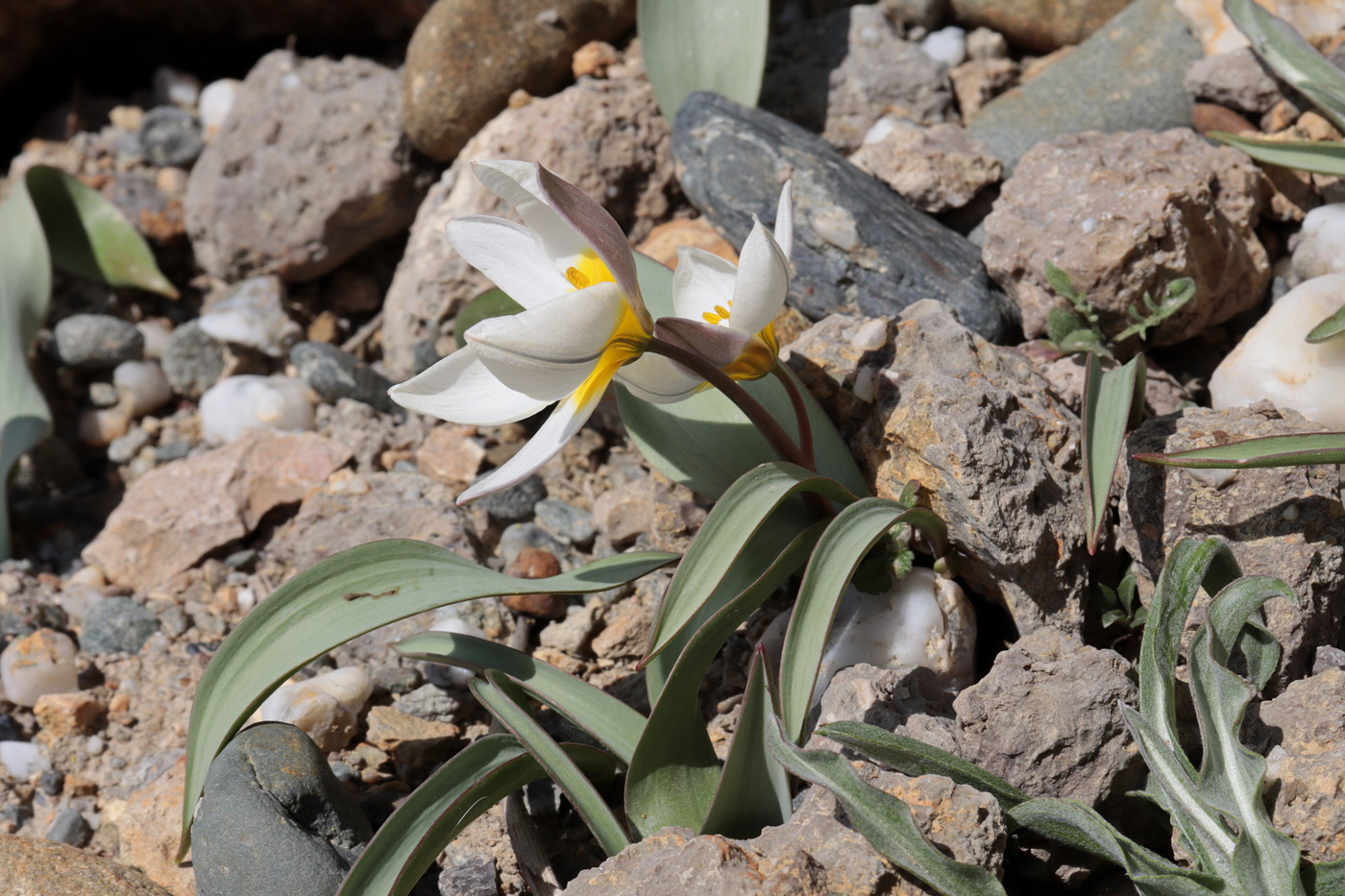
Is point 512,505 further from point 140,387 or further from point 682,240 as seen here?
point 140,387

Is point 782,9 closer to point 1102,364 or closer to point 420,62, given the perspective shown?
point 420,62

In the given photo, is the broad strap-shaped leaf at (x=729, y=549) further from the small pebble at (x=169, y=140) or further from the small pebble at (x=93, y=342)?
the small pebble at (x=169, y=140)

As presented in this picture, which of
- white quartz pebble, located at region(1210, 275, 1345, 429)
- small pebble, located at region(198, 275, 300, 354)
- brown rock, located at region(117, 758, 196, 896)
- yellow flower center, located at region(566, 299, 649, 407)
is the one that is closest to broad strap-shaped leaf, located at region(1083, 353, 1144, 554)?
white quartz pebble, located at region(1210, 275, 1345, 429)

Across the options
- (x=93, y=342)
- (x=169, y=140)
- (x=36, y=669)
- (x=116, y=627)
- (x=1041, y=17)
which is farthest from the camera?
(x=169, y=140)

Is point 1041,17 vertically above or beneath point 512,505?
above

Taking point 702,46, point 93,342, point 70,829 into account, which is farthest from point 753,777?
point 93,342

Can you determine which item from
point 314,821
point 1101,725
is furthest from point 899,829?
point 314,821
